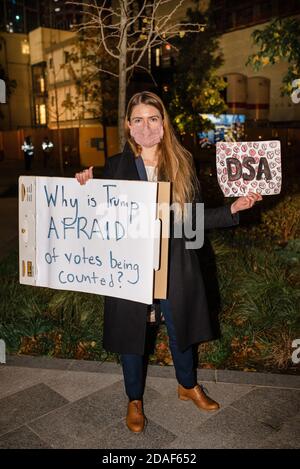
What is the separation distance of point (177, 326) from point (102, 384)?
1.04m

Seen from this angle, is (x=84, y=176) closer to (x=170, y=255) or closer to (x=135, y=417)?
(x=170, y=255)

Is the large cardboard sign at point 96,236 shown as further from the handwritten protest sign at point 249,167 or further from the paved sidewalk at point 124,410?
the paved sidewalk at point 124,410

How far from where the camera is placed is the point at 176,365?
318 centimetres

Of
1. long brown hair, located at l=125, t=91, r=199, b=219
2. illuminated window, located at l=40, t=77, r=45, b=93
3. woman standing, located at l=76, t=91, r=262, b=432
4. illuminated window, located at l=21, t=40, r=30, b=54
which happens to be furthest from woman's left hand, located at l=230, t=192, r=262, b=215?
illuminated window, located at l=21, t=40, r=30, b=54

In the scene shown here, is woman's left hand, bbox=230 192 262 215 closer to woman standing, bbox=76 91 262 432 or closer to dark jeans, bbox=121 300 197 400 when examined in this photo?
woman standing, bbox=76 91 262 432

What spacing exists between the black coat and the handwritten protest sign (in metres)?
0.19

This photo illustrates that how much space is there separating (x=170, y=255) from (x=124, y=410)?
3.96 ft

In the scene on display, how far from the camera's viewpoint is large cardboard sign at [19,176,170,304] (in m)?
2.69

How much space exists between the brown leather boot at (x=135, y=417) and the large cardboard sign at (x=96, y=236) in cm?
82

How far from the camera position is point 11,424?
3.03 m

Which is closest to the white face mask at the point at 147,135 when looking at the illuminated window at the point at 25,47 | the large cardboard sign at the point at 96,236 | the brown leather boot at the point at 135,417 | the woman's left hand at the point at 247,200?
the large cardboard sign at the point at 96,236

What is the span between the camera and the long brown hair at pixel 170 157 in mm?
2814

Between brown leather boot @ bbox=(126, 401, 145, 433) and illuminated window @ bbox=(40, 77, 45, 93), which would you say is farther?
illuminated window @ bbox=(40, 77, 45, 93)

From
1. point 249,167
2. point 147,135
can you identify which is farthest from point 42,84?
point 249,167
